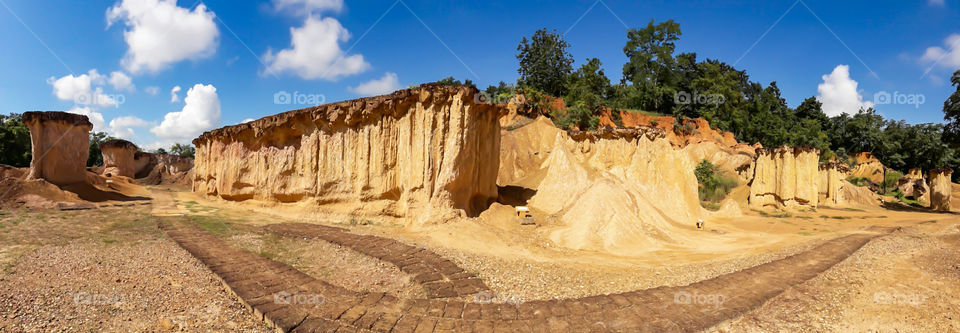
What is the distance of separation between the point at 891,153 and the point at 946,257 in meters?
54.3

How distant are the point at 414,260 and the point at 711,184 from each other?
1057 inches

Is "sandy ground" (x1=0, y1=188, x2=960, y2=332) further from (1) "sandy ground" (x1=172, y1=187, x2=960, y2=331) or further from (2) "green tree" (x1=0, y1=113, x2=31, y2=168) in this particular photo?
(2) "green tree" (x1=0, y1=113, x2=31, y2=168)

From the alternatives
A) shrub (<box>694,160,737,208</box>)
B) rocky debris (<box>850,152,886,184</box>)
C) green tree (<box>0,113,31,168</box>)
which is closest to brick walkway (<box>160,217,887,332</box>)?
shrub (<box>694,160,737,208</box>)

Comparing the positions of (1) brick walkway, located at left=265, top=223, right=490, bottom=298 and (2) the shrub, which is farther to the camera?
(2) the shrub

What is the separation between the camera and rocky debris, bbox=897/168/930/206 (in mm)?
29181

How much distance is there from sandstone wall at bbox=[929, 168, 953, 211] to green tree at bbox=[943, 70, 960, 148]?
194cm

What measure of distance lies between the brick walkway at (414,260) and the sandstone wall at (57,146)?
46.2 ft

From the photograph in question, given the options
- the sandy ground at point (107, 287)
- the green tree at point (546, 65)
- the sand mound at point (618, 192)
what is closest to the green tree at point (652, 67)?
the green tree at point (546, 65)

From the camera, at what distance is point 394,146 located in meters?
12.4

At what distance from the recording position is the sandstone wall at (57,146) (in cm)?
1656

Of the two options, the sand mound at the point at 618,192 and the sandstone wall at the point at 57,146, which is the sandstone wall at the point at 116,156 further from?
the sand mound at the point at 618,192

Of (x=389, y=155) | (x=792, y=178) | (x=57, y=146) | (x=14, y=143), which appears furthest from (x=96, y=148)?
(x=792, y=178)

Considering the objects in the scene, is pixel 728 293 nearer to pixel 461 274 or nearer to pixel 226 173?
pixel 461 274

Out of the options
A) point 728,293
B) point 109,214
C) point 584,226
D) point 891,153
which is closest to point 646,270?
point 728,293
